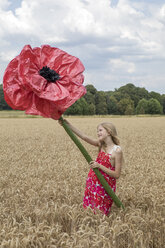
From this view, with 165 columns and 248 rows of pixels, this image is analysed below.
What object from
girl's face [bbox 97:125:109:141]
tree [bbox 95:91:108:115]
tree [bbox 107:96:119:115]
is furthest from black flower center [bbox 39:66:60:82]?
tree [bbox 107:96:119:115]

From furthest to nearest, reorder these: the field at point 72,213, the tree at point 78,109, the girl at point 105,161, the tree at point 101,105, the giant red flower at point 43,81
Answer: the tree at point 101,105 → the tree at point 78,109 → the girl at point 105,161 → the field at point 72,213 → the giant red flower at point 43,81

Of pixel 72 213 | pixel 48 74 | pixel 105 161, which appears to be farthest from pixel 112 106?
pixel 48 74

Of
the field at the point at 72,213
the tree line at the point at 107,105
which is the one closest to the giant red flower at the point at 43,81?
the field at the point at 72,213

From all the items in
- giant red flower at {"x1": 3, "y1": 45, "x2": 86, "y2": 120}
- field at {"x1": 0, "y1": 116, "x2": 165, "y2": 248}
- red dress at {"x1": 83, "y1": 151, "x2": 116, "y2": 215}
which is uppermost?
giant red flower at {"x1": 3, "y1": 45, "x2": 86, "y2": 120}

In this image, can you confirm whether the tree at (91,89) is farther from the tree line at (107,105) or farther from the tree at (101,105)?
the tree at (101,105)

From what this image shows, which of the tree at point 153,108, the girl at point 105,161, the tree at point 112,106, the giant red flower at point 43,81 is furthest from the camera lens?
the tree at point 153,108

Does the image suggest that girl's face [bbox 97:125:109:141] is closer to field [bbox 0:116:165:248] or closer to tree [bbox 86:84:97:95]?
field [bbox 0:116:165:248]

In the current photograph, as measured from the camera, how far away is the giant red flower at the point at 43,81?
3074 mm

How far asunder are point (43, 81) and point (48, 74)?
133mm

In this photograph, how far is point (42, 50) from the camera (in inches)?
131

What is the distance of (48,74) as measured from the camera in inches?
125

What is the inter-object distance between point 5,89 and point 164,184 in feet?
12.8

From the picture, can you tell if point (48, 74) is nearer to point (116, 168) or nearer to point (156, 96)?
point (116, 168)

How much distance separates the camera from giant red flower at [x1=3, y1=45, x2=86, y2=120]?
307 centimetres
